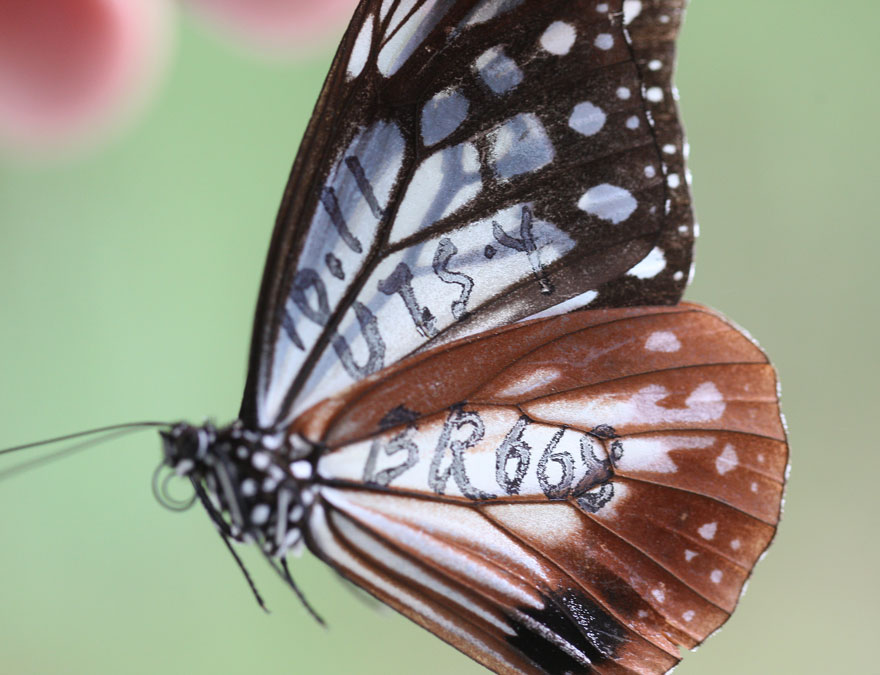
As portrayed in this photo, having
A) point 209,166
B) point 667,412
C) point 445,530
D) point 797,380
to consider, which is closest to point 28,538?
point 209,166

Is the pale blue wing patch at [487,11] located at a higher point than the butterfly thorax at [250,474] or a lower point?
higher

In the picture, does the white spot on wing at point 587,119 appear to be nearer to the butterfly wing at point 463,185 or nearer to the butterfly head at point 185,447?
the butterfly wing at point 463,185

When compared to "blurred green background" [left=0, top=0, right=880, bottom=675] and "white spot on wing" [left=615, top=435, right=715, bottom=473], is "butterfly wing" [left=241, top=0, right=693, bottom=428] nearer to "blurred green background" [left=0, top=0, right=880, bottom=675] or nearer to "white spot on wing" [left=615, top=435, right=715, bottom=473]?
"white spot on wing" [left=615, top=435, right=715, bottom=473]

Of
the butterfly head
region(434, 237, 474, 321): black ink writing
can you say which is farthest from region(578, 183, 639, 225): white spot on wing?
the butterfly head

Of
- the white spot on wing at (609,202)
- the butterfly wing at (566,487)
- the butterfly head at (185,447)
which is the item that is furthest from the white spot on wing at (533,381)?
the butterfly head at (185,447)

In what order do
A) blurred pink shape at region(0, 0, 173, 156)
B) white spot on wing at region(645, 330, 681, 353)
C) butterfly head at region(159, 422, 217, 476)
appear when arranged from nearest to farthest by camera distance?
1. butterfly head at region(159, 422, 217, 476)
2. white spot on wing at region(645, 330, 681, 353)
3. blurred pink shape at region(0, 0, 173, 156)

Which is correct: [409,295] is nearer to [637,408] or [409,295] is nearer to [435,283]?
[435,283]

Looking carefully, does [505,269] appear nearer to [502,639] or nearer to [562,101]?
[562,101]
